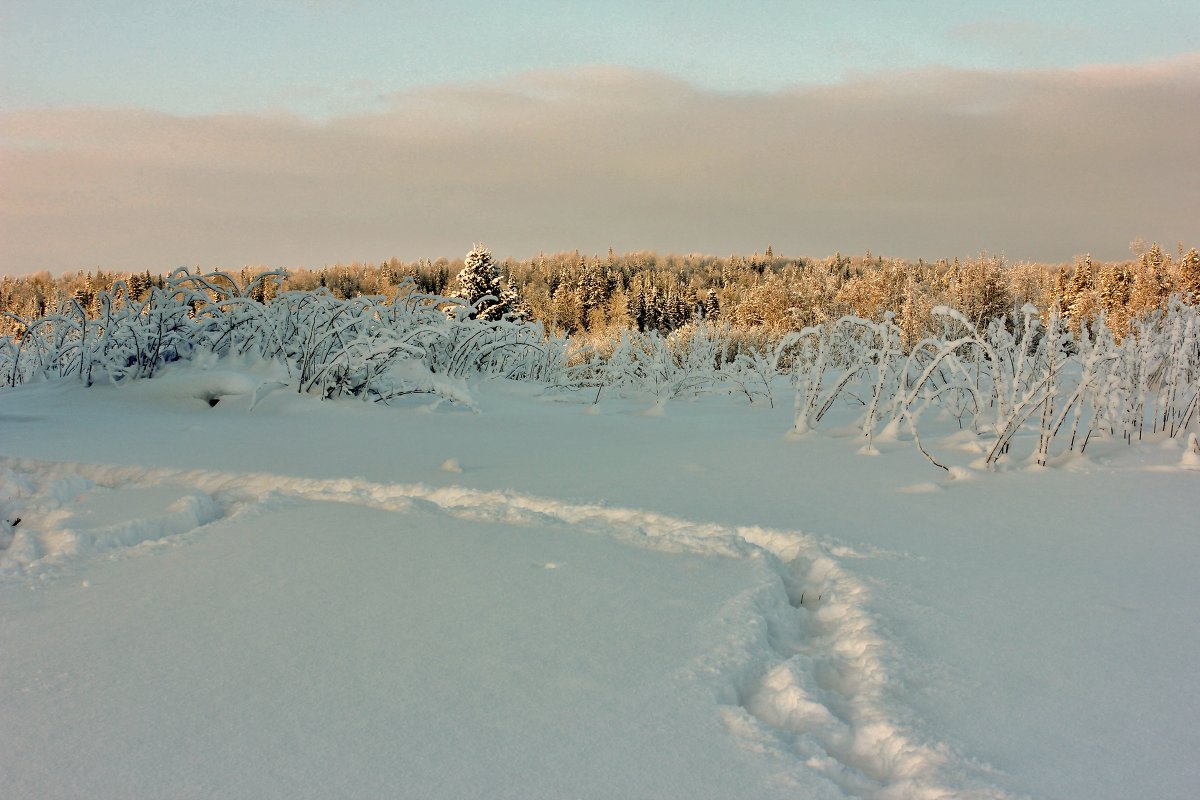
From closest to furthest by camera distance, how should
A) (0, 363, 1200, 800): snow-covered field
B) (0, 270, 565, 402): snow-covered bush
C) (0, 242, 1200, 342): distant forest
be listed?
(0, 363, 1200, 800): snow-covered field, (0, 270, 565, 402): snow-covered bush, (0, 242, 1200, 342): distant forest

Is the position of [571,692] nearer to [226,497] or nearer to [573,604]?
[573,604]

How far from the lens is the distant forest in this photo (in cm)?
1602

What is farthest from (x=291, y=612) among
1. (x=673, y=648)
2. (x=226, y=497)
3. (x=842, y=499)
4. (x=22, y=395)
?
(x=22, y=395)

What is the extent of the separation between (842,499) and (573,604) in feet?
4.01

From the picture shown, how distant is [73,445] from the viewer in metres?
3.16

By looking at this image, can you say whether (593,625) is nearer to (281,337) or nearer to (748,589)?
(748,589)

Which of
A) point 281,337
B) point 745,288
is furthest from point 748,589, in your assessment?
point 745,288

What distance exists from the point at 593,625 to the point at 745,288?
80422 millimetres

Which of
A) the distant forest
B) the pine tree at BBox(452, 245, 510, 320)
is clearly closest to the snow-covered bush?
the distant forest

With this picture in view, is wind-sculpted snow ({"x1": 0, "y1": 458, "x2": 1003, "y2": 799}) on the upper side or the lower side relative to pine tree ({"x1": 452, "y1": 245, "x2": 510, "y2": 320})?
lower

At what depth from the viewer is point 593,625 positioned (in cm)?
161

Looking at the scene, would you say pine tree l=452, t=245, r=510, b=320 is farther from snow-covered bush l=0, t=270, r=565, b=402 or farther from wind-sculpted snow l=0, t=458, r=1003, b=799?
wind-sculpted snow l=0, t=458, r=1003, b=799

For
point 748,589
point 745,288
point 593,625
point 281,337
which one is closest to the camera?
point 593,625

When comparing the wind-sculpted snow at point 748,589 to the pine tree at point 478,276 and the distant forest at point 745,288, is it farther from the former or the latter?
the pine tree at point 478,276
